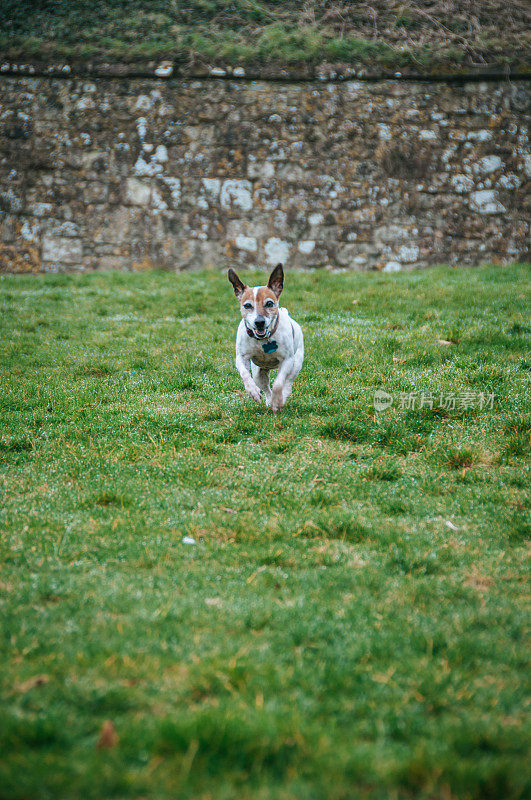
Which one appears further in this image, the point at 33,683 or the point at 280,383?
the point at 280,383

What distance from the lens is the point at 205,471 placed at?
18.0ft

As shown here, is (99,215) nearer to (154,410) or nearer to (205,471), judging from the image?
(154,410)

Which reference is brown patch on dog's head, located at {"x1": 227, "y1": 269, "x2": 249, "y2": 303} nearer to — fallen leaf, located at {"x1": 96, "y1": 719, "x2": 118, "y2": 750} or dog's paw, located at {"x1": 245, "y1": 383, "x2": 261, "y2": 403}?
dog's paw, located at {"x1": 245, "y1": 383, "x2": 261, "y2": 403}

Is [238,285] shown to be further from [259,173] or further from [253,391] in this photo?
[259,173]

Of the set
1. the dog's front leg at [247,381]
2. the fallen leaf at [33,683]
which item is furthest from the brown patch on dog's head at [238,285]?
the fallen leaf at [33,683]

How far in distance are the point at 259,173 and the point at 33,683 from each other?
13.6 metres

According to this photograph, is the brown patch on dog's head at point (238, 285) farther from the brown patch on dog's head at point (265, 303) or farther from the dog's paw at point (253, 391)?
the dog's paw at point (253, 391)

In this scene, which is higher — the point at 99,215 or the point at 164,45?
the point at 164,45

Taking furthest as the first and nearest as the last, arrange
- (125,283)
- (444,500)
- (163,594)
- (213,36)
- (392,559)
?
(213,36), (125,283), (444,500), (392,559), (163,594)

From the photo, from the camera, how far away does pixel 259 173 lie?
47.6 ft

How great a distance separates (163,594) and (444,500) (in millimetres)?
2528

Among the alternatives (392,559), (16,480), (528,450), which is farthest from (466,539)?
(16,480)

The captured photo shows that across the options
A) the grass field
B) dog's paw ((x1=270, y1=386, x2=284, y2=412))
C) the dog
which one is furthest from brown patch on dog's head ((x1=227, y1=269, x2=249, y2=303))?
the grass field

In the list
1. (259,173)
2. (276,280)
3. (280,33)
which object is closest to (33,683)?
(276,280)
